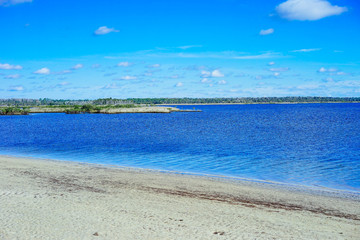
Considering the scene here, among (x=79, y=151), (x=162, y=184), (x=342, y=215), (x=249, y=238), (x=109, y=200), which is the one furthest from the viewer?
(x=79, y=151)

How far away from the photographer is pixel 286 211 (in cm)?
1277

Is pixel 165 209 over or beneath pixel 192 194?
over

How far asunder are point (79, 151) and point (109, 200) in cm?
1968

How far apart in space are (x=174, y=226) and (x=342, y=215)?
640cm

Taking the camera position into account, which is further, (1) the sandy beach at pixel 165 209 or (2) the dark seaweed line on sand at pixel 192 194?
(2) the dark seaweed line on sand at pixel 192 194

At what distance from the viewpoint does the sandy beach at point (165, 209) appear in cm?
1020

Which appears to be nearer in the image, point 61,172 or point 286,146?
point 61,172

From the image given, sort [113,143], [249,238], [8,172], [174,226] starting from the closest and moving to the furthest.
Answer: [249,238], [174,226], [8,172], [113,143]

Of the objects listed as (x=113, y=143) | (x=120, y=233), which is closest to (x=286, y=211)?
(x=120, y=233)

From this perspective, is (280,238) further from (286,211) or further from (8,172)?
(8,172)

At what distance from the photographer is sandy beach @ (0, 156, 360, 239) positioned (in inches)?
402

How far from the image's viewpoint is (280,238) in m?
9.82

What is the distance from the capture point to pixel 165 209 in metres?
12.7

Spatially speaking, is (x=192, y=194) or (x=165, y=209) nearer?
(x=165, y=209)
